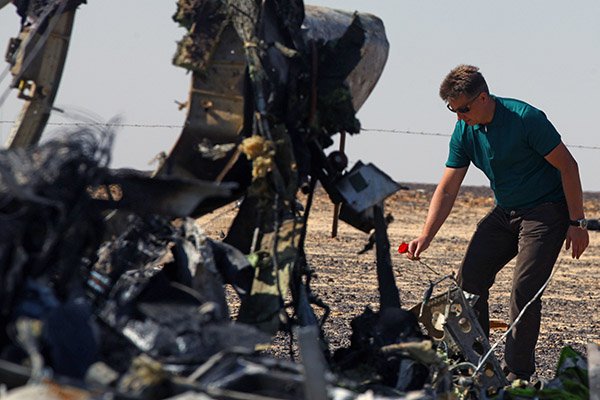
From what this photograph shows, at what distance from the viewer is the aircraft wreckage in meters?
4.56

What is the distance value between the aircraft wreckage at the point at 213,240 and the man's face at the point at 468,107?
78cm

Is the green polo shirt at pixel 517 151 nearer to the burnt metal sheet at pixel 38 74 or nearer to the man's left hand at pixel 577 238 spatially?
the man's left hand at pixel 577 238

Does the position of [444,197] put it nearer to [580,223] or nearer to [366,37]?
[580,223]

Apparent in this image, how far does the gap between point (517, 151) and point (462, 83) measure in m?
0.53

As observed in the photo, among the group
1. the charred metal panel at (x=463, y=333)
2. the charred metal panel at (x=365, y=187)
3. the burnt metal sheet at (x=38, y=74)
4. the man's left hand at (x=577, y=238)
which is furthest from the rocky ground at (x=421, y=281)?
the man's left hand at (x=577, y=238)

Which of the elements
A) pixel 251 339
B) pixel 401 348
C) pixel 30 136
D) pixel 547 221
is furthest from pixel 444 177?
pixel 251 339

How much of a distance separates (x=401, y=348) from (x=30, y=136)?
81.9 inches

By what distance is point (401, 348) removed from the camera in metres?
5.93

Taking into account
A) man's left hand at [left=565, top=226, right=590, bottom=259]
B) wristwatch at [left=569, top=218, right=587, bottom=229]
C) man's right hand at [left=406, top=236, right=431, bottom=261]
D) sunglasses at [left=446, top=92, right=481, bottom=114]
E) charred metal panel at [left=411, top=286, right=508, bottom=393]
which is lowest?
charred metal panel at [left=411, top=286, right=508, bottom=393]

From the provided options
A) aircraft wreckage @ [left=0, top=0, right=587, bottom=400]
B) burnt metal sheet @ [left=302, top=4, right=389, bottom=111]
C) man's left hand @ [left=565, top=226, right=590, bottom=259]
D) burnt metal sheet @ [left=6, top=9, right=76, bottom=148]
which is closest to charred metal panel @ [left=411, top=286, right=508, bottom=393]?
aircraft wreckage @ [left=0, top=0, right=587, bottom=400]

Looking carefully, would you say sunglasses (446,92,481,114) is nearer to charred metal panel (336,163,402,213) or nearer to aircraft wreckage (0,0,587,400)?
aircraft wreckage (0,0,587,400)

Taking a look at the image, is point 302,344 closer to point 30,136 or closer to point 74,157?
point 74,157

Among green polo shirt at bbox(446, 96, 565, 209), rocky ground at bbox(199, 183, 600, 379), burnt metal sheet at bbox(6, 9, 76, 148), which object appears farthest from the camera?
rocky ground at bbox(199, 183, 600, 379)

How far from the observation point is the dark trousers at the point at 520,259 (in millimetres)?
7559
